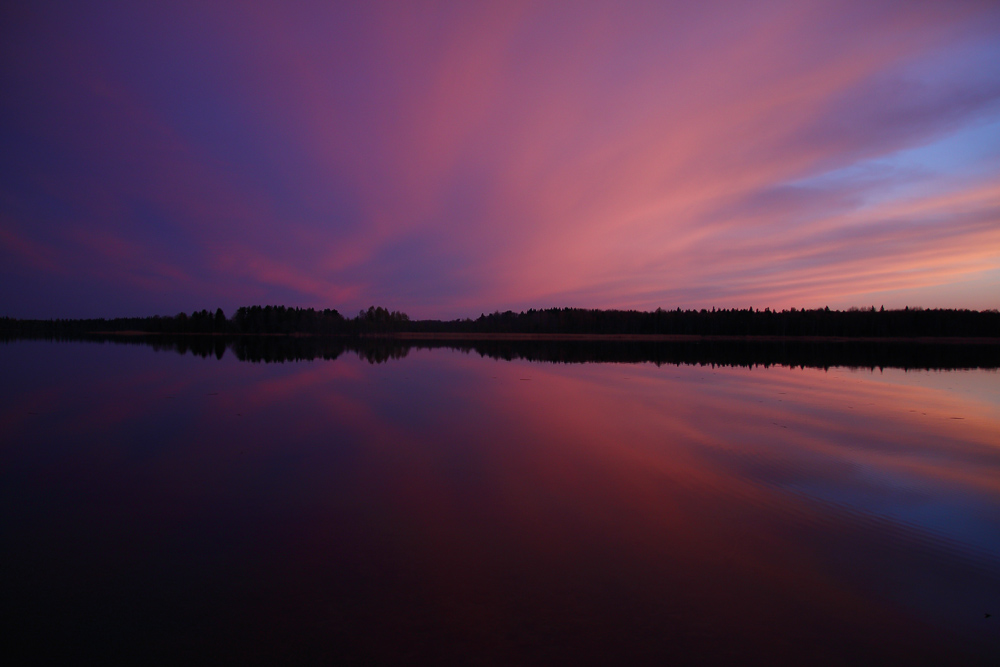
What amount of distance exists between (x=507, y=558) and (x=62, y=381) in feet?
65.4

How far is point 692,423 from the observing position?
37.7 ft

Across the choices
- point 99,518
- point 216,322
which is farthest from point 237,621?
point 216,322

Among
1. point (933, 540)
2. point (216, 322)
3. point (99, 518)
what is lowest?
point (933, 540)

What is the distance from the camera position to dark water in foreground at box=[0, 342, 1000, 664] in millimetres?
3496

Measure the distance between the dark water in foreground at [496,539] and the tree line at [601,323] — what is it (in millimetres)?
96021

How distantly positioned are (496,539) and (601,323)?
10512 centimetres

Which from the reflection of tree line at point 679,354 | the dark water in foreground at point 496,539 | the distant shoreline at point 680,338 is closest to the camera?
the dark water in foreground at point 496,539

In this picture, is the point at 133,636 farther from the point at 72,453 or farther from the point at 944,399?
the point at 944,399

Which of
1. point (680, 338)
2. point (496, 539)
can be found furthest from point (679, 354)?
point (680, 338)

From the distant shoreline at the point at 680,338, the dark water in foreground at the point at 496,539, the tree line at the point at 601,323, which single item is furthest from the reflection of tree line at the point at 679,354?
the tree line at the point at 601,323

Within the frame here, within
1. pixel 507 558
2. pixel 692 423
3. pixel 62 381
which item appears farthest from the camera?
pixel 62 381

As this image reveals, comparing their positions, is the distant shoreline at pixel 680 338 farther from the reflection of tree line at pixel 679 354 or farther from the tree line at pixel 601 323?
the reflection of tree line at pixel 679 354

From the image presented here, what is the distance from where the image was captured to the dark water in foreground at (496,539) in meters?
3.50

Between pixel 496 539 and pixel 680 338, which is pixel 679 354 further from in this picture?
pixel 680 338
